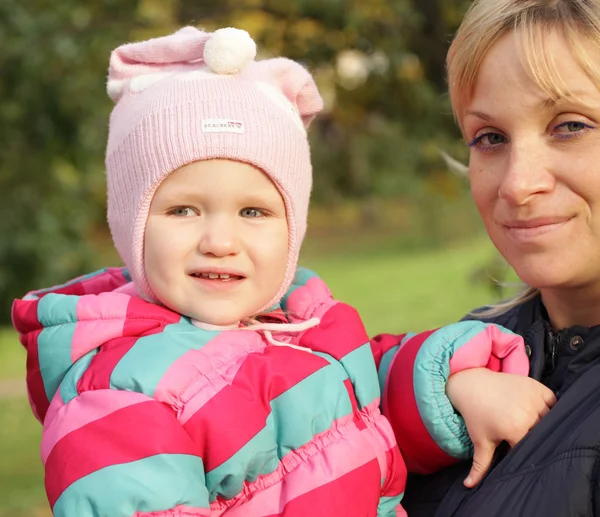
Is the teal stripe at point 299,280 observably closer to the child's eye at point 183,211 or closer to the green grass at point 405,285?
the child's eye at point 183,211

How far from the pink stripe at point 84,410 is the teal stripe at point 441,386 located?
68 centimetres

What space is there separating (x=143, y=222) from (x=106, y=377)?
0.43 metres

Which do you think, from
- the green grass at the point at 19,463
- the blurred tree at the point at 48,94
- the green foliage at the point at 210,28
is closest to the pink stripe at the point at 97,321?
the blurred tree at the point at 48,94

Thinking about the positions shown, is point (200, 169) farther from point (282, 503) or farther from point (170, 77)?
point (282, 503)

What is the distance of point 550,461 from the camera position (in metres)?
1.80

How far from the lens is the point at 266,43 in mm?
4934

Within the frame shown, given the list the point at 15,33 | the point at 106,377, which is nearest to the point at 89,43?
the point at 15,33

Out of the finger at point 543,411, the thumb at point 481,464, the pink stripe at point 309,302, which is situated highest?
the pink stripe at point 309,302

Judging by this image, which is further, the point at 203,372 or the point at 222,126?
the point at 222,126

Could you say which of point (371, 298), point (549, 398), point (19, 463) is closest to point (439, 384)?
point (549, 398)

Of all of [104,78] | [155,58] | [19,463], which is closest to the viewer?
[155,58]

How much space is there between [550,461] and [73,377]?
1.05m

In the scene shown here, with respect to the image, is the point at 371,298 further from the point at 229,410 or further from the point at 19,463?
the point at 229,410

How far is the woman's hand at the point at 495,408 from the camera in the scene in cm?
197
